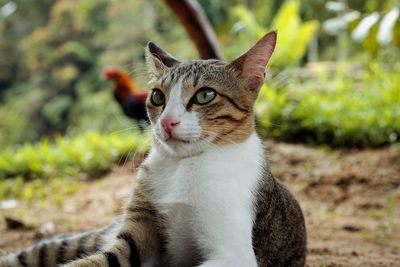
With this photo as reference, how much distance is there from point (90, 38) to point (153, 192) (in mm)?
11926

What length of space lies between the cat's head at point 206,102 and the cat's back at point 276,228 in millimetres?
247

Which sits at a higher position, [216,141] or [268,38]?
[268,38]

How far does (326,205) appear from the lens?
175 inches

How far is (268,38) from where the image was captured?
6.42 ft

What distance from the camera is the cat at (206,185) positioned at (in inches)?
72.2

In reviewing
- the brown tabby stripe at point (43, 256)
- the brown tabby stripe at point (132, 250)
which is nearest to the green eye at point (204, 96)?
the brown tabby stripe at point (132, 250)

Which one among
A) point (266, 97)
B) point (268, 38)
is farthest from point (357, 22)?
point (266, 97)

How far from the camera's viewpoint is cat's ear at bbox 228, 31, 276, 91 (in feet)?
6.47

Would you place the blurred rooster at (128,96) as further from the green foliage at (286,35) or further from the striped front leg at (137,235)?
the striped front leg at (137,235)

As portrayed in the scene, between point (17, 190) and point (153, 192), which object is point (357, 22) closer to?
point (153, 192)

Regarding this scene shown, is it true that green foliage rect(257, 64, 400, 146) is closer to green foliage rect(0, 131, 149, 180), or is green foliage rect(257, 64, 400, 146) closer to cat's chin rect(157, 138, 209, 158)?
green foliage rect(0, 131, 149, 180)

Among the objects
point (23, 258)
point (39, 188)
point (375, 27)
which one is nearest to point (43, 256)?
point (23, 258)

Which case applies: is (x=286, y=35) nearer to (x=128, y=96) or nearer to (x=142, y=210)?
(x=128, y=96)

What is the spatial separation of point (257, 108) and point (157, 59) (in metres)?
4.38
